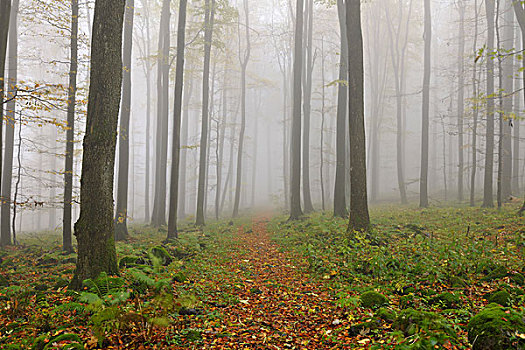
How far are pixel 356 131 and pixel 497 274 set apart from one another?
493cm

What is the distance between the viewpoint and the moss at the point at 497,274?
15.7ft

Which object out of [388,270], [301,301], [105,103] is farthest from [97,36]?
[388,270]

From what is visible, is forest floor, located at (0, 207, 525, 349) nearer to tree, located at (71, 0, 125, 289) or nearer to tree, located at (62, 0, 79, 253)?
tree, located at (71, 0, 125, 289)

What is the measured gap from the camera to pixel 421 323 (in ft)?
10.9

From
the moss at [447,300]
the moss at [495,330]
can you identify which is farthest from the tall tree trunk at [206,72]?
the moss at [495,330]

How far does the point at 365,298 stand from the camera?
448cm

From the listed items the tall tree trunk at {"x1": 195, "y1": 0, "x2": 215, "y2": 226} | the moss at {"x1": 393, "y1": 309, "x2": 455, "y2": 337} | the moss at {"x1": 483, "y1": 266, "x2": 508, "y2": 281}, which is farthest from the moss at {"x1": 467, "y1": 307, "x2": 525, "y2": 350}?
the tall tree trunk at {"x1": 195, "y1": 0, "x2": 215, "y2": 226}

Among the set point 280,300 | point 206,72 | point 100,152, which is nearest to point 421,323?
point 280,300

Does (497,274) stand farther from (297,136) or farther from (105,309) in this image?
(297,136)

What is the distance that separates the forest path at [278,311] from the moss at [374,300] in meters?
0.45

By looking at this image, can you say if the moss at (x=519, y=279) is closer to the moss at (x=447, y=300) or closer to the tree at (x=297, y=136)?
the moss at (x=447, y=300)

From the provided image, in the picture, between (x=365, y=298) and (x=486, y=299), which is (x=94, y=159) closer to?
(x=365, y=298)

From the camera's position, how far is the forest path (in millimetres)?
3664

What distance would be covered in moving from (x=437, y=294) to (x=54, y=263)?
8.86 metres
